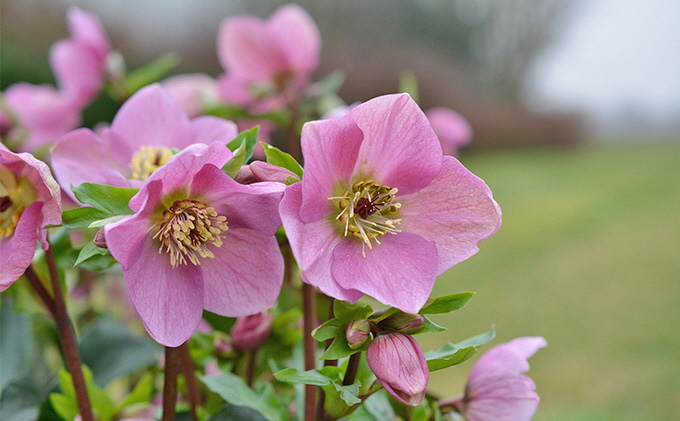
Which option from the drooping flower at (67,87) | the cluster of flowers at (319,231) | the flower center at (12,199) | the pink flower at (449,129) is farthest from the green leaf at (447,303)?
the drooping flower at (67,87)

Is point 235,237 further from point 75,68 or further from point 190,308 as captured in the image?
point 75,68

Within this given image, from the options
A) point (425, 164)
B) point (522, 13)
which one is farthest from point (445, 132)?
point (522, 13)

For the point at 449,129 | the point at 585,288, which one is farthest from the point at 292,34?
the point at 585,288

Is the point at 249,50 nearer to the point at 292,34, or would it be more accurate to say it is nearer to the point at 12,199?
the point at 292,34

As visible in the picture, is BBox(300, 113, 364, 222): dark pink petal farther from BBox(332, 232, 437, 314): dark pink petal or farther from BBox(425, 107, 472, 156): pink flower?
BBox(425, 107, 472, 156): pink flower

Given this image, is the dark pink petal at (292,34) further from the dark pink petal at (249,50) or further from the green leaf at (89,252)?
the green leaf at (89,252)

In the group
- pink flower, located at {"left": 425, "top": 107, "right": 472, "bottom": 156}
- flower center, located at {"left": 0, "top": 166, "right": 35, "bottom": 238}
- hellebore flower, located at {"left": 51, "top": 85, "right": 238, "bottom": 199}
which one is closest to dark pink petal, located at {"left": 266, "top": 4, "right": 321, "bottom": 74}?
pink flower, located at {"left": 425, "top": 107, "right": 472, "bottom": 156}
